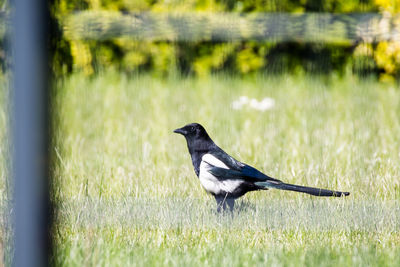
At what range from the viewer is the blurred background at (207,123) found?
2.64 ft

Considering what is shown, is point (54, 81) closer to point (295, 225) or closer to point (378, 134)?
point (295, 225)

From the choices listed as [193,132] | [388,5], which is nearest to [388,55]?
[388,5]

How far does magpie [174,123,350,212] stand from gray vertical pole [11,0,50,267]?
325 millimetres

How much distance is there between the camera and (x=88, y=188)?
901 millimetres

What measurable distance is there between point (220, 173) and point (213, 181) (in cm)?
2

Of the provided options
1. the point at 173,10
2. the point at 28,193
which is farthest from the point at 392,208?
→ the point at 28,193

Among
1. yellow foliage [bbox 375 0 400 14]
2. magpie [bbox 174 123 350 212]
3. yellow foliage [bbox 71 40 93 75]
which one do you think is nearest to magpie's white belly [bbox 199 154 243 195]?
magpie [bbox 174 123 350 212]

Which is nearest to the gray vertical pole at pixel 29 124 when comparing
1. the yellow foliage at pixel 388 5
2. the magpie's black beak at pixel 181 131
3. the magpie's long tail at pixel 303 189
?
the magpie's black beak at pixel 181 131

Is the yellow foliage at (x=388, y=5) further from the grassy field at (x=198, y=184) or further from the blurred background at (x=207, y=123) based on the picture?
the grassy field at (x=198, y=184)

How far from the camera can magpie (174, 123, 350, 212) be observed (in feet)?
3.16

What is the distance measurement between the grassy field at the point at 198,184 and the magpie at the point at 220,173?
0.06ft

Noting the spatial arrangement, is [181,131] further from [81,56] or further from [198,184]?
[81,56]

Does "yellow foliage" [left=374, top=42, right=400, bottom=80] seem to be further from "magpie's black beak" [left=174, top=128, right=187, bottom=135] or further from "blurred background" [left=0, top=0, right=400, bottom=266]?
"magpie's black beak" [left=174, top=128, right=187, bottom=135]

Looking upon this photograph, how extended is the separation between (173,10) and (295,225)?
445 millimetres
